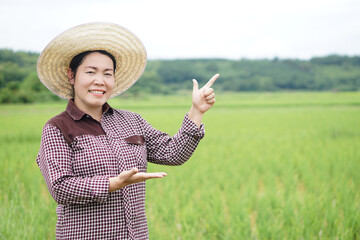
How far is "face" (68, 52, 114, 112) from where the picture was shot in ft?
4.34

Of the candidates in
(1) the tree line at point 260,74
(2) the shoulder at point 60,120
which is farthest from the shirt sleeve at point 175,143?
(1) the tree line at point 260,74

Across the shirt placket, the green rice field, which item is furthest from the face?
the green rice field

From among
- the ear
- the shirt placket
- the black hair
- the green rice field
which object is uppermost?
the black hair

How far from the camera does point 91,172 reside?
1256mm

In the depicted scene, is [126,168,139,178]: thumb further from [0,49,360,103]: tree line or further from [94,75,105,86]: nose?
[0,49,360,103]: tree line

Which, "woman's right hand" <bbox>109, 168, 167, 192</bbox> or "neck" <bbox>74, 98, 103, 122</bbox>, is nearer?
"woman's right hand" <bbox>109, 168, 167, 192</bbox>

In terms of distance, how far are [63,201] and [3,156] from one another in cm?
452

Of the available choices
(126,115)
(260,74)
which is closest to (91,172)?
(126,115)

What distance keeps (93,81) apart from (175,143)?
1.28 ft

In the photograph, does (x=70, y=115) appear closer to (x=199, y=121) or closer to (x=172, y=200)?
(x=199, y=121)

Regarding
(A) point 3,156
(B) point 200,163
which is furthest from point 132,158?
(A) point 3,156

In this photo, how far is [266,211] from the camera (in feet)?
9.60

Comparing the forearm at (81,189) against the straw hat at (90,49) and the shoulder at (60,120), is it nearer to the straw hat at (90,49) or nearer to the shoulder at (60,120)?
the shoulder at (60,120)

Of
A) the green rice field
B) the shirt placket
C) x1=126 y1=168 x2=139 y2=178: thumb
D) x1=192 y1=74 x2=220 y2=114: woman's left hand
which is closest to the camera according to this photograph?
x1=126 y1=168 x2=139 y2=178: thumb
